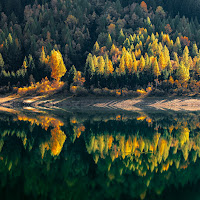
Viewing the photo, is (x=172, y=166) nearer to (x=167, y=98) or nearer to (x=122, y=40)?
(x=167, y=98)

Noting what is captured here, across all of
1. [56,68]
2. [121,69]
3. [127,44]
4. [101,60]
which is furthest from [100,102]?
[127,44]

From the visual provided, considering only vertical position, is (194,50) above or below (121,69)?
above

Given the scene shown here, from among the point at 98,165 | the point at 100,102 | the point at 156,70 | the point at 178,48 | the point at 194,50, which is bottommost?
the point at 100,102

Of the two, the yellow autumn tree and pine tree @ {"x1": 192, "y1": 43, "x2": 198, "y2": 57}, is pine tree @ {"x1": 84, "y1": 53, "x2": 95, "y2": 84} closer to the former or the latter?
the yellow autumn tree

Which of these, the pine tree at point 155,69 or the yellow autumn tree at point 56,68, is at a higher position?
the yellow autumn tree at point 56,68

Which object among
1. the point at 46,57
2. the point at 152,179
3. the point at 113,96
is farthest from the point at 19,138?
the point at 46,57

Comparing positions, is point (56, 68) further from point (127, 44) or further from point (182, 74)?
point (182, 74)

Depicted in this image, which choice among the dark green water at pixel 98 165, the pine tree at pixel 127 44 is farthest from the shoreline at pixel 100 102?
the dark green water at pixel 98 165

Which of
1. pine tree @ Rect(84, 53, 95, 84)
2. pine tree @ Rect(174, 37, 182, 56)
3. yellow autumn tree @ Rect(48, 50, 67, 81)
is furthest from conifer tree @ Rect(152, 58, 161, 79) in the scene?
yellow autumn tree @ Rect(48, 50, 67, 81)

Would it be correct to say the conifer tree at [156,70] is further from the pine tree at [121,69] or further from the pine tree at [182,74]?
the pine tree at [121,69]
